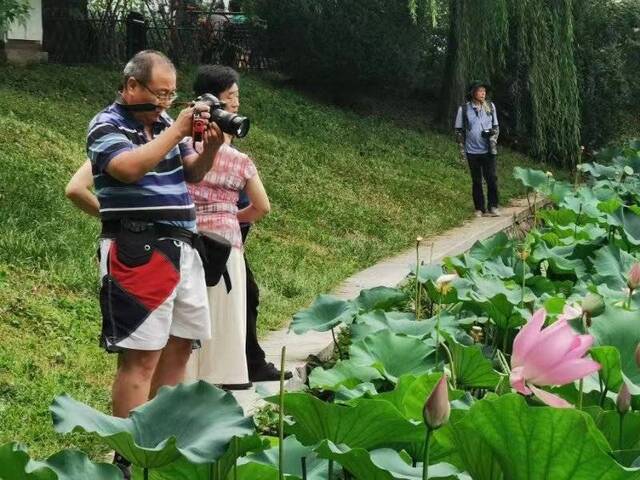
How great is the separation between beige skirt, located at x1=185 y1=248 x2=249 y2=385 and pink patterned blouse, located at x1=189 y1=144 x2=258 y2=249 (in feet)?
0.57

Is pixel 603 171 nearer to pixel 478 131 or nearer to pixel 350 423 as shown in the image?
pixel 478 131

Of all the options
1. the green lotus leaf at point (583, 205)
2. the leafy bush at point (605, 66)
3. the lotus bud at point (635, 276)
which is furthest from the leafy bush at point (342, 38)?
the lotus bud at point (635, 276)

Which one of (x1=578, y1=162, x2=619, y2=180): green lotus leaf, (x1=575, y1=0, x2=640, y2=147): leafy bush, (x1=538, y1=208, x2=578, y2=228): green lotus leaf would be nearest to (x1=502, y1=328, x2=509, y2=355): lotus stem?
(x1=538, y1=208, x2=578, y2=228): green lotus leaf

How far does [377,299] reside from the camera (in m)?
5.56

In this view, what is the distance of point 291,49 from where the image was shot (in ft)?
70.5

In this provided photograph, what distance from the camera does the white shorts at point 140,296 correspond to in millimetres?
4102

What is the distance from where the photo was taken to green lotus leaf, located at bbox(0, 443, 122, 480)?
7.24 ft

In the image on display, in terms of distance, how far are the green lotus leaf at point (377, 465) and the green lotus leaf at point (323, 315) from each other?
2.74 meters

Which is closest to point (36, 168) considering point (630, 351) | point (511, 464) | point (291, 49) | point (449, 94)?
point (630, 351)

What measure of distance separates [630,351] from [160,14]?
1700 cm

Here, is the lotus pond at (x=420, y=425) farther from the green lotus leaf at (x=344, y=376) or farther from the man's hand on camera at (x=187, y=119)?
the man's hand on camera at (x=187, y=119)

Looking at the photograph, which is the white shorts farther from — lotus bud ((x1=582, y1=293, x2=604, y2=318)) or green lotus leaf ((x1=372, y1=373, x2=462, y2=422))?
lotus bud ((x1=582, y1=293, x2=604, y2=318))

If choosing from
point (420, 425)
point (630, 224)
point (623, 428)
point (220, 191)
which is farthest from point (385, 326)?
point (630, 224)

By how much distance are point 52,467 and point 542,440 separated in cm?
90
